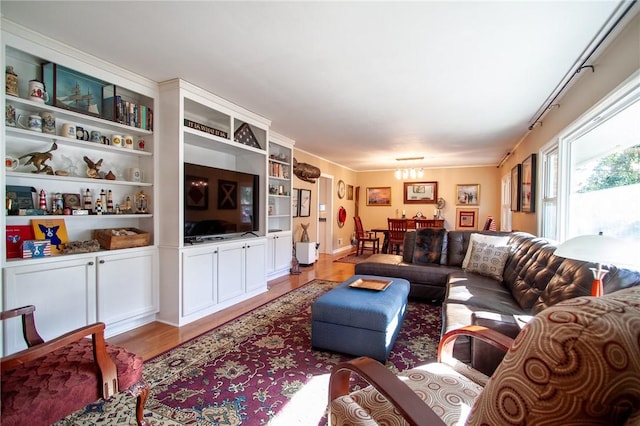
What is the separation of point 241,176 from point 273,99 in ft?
3.72

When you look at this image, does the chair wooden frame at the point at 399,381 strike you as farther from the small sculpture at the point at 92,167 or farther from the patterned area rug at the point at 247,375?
the small sculpture at the point at 92,167

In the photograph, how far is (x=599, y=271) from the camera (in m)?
1.37

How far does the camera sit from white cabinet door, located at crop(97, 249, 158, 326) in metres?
2.43

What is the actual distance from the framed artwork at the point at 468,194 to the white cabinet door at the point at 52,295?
8099 mm

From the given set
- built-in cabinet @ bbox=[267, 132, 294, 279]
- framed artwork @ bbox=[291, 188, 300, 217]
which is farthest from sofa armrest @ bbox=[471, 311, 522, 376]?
framed artwork @ bbox=[291, 188, 300, 217]

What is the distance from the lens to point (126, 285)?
2596 millimetres

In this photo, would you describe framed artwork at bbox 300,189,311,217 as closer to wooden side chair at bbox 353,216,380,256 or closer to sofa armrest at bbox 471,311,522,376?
wooden side chair at bbox 353,216,380,256

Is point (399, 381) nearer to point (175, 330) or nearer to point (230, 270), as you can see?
point (175, 330)

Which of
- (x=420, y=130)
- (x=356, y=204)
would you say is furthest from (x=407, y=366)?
(x=356, y=204)

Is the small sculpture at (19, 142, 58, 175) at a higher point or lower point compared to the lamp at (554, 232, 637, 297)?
higher

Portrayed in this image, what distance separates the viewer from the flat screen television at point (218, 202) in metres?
2.98

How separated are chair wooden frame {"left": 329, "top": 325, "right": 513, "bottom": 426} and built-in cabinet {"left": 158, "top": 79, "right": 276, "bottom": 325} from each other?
215 centimetres

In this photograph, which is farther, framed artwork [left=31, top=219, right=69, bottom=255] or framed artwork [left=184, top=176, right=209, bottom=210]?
framed artwork [left=184, top=176, right=209, bottom=210]

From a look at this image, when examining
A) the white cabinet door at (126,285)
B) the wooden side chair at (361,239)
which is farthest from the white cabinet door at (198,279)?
the wooden side chair at (361,239)
